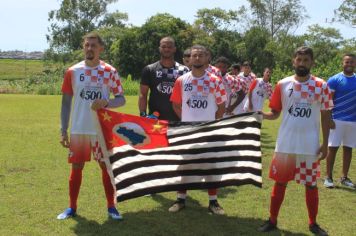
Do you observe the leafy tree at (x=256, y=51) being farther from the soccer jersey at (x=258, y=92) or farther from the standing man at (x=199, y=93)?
the standing man at (x=199, y=93)

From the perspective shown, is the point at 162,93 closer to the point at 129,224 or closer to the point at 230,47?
the point at 129,224

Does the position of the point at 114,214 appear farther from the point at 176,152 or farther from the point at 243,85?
the point at 243,85

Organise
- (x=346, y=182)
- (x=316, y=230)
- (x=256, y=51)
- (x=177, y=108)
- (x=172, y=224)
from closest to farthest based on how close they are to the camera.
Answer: (x=316, y=230) → (x=172, y=224) → (x=177, y=108) → (x=346, y=182) → (x=256, y=51)

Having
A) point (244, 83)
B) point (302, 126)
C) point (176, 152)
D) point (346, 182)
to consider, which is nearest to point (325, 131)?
point (302, 126)

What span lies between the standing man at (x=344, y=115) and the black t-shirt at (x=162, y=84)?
8.89 ft

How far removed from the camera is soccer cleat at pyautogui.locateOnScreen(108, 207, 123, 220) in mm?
6059

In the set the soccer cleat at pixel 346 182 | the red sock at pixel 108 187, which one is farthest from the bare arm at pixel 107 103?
the soccer cleat at pixel 346 182

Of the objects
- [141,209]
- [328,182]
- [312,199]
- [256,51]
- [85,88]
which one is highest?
[256,51]

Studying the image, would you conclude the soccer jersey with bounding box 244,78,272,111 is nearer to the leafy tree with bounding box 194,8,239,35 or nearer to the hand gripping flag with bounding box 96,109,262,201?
the hand gripping flag with bounding box 96,109,262,201

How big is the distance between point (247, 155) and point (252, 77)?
7.07 meters

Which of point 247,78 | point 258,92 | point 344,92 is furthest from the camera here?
point 247,78

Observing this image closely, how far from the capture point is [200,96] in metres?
6.28

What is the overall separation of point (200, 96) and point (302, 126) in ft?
4.73

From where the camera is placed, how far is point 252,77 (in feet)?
42.2
